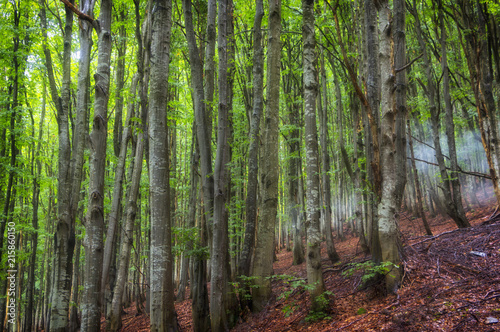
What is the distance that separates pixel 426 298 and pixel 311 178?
250 cm

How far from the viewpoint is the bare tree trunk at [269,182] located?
6.23 meters

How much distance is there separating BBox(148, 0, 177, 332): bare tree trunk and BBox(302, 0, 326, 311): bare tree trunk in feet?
8.15

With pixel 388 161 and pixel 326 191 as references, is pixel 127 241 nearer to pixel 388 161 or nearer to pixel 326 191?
pixel 388 161

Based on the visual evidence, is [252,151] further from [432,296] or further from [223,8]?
[432,296]

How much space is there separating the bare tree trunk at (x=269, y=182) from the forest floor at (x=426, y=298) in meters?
0.64

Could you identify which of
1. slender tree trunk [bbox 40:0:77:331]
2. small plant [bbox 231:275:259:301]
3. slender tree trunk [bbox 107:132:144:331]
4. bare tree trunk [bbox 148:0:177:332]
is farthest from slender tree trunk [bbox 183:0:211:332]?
slender tree trunk [bbox 107:132:144:331]

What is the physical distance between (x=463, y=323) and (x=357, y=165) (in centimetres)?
796

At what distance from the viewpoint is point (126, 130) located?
8.80 metres

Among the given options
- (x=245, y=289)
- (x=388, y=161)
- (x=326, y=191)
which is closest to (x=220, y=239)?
(x=245, y=289)

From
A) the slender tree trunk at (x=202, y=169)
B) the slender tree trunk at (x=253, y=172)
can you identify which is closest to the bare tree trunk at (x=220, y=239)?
the slender tree trunk at (x=202, y=169)

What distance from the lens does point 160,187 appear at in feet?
13.8

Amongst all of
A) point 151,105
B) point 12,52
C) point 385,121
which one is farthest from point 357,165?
point 12,52

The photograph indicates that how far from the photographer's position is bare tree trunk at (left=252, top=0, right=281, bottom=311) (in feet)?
20.4

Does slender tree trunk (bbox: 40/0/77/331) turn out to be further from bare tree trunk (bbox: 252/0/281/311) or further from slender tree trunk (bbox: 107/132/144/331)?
bare tree trunk (bbox: 252/0/281/311)
